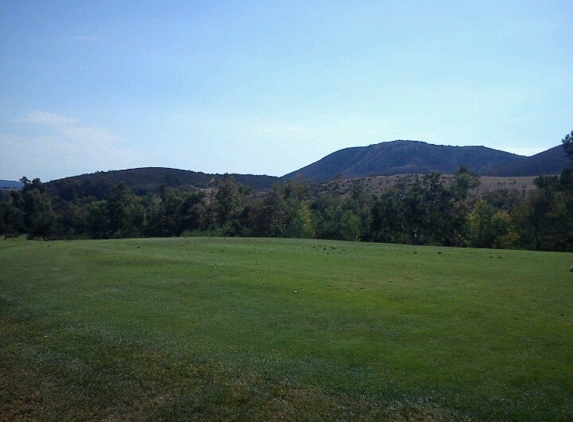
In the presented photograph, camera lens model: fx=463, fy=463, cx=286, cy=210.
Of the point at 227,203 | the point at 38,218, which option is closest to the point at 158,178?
the point at 38,218

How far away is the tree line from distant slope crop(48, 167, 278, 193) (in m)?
44.1

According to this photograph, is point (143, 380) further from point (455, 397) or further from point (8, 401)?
point (455, 397)

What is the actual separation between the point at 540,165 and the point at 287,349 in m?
157

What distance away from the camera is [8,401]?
8.34m

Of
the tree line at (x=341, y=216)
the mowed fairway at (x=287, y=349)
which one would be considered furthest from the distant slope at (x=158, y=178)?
the mowed fairway at (x=287, y=349)

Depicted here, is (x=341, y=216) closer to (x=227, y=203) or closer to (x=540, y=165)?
(x=227, y=203)

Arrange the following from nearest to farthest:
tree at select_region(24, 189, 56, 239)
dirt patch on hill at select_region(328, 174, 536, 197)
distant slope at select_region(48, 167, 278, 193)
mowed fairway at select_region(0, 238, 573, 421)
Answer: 1. mowed fairway at select_region(0, 238, 573, 421)
2. tree at select_region(24, 189, 56, 239)
3. dirt patch on hill at select_region(328, 174, 536, 197)
4. distant slope at select_region(48, 167, 278, 193)

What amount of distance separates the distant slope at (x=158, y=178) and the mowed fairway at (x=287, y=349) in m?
130

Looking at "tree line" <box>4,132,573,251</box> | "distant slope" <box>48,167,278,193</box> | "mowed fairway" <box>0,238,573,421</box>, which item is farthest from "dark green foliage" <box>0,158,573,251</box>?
"mowed fairway" <box>0,238,573,421</box>

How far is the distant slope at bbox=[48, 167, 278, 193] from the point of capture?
146 meters

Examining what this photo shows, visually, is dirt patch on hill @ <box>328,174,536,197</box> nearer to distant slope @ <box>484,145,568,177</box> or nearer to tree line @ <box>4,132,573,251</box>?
tree line @ <box>4,132,573,251</box>

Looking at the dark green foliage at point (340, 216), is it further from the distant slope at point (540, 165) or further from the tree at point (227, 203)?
the distant slope at point (540, 165)

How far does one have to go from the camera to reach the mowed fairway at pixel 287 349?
7.89 meters

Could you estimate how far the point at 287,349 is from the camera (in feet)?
33.0
